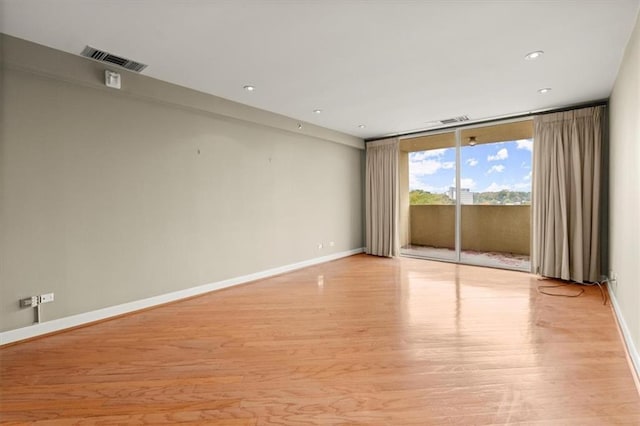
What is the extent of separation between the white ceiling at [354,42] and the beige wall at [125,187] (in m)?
0.40

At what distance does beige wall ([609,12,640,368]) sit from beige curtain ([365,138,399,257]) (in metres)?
3.43

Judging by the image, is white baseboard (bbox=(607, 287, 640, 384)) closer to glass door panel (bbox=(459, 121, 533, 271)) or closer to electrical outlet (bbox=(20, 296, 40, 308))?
glass door panel (bbox=(459, 121, 533, 271))

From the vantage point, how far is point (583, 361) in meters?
2.25

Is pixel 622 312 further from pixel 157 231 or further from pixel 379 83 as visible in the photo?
pixel 157 231

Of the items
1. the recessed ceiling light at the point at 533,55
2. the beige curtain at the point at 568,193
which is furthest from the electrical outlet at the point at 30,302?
the beige curtain at the point at 568,193

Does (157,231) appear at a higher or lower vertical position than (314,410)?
higher

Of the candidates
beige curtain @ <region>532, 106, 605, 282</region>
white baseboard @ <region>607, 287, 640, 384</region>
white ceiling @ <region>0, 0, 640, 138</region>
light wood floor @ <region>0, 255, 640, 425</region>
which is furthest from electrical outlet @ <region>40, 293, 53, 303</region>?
beige curtain @ <region>532, 106, 605, 282</region>

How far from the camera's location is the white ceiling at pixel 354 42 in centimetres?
217

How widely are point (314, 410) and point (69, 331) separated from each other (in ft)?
8.46

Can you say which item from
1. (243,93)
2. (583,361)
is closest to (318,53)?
(243,93)

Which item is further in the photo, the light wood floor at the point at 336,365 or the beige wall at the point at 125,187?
the beige wall at the point at 125,187

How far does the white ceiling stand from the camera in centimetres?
217

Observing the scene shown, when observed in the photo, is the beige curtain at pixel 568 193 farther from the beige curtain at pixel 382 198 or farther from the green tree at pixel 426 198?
the beige curtain at pixel 382 198

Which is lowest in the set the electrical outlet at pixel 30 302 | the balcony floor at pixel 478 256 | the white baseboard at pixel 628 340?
the white baseboard at pixel 628 340
